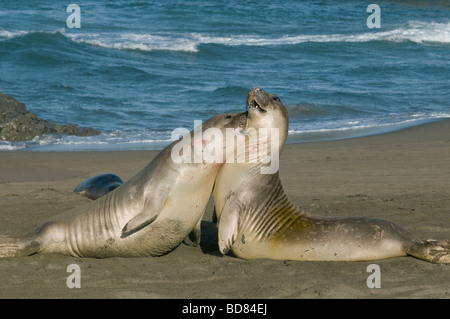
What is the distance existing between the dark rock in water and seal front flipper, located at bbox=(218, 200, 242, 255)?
8.52 metres

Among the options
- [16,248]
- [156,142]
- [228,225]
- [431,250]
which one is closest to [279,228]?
[228,225]

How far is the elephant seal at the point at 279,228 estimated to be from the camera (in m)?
6.27

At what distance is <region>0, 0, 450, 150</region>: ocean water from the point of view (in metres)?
16.2

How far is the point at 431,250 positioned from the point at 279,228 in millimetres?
1271

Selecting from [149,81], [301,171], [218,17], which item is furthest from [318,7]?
[301,171]

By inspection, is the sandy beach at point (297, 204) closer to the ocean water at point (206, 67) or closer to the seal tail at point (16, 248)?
the seal tail at point (16, 248)

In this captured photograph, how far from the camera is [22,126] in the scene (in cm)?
1409

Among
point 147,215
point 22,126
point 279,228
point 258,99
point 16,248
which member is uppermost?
point 258,99

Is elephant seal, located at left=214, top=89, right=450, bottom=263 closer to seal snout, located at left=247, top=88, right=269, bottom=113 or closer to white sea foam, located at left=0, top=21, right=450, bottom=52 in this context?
seal snout, located at left=247, top=88, right=269, bottom=113

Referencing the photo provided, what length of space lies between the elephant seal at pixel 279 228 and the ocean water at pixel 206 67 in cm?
709

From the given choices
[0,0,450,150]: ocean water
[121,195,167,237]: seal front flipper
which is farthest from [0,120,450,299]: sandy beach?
[0,0,450,150]: ocean water

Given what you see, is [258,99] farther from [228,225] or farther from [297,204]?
[297,204]
